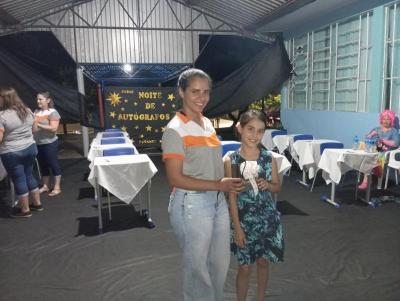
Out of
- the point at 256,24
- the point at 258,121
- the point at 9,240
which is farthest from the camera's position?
the point at 256,24

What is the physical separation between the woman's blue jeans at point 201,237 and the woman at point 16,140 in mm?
2612

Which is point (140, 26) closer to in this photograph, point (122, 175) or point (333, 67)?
point (333, 67)

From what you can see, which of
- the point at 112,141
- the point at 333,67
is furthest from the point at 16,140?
the point at 333,67

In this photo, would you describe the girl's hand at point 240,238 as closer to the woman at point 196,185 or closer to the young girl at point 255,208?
the young girl at point 255,208

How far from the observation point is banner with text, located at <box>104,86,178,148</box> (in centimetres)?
781

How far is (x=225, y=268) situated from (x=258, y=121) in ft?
2.49

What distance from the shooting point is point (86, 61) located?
8.01 meters

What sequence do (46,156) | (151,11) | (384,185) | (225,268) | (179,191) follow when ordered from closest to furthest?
(179,191)
(225,268)
(46,156)
(384,185)
(151,11)

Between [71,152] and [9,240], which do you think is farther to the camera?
[71,152]

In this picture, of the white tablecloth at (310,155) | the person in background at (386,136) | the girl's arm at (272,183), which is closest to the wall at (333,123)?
the person in background at (386,136)

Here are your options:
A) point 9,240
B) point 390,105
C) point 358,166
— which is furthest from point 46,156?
point 390,105

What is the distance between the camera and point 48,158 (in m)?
4.58

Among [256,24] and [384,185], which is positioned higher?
[256,24]

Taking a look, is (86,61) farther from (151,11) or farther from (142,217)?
(142,217)
